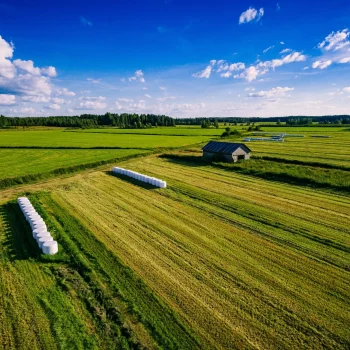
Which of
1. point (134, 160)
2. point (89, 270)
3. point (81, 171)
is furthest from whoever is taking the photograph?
point (134, 160)

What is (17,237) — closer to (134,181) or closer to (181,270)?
(181,270)

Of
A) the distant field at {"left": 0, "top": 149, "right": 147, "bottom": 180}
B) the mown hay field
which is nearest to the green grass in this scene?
the mown hay field

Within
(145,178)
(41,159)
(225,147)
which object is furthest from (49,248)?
(41,159)

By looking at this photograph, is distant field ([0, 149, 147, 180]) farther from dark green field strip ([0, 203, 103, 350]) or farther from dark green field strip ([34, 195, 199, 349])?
dark green field strip ([0, 203, 103, 350])

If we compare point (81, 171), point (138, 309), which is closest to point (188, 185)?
point (81, 171)

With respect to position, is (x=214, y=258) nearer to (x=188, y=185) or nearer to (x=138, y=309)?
(x=138, y=309)

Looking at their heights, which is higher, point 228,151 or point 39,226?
point 228,151
